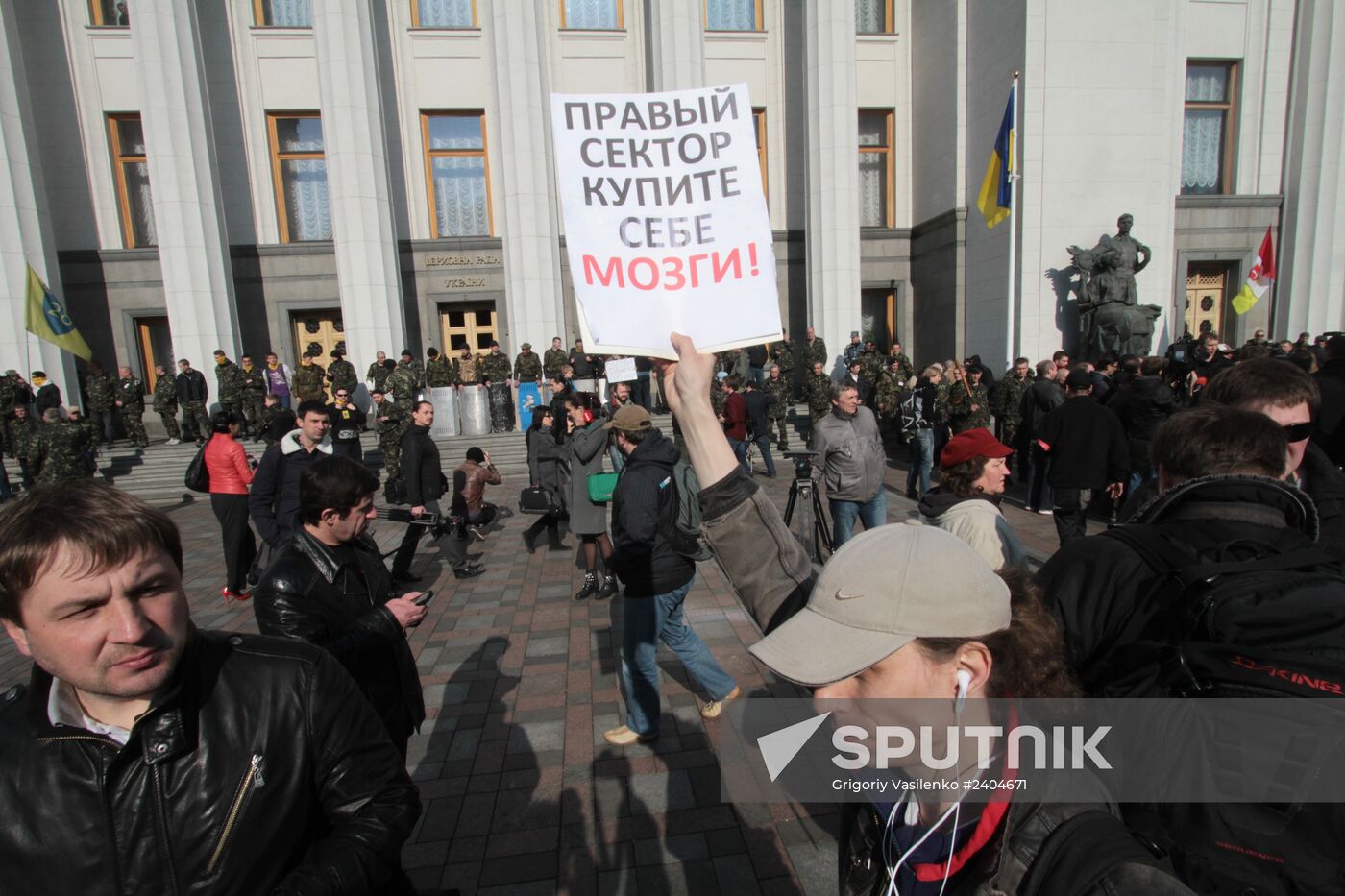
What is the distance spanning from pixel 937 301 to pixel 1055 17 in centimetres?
659

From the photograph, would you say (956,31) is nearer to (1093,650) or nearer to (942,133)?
(942,133)

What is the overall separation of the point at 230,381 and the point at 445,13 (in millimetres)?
10652

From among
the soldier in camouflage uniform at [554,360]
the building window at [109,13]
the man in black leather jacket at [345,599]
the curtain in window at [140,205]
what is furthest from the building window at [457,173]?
the man in black leather jacket at [345,599]

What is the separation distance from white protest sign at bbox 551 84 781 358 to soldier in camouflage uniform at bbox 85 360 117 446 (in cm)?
1663

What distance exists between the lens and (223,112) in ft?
55.0

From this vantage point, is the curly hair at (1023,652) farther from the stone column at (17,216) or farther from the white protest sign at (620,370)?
the stone column at (17,216)

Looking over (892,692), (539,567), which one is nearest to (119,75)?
(539,567)

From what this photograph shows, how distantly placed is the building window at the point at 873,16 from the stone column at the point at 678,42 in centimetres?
525

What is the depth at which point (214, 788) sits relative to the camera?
139 cm

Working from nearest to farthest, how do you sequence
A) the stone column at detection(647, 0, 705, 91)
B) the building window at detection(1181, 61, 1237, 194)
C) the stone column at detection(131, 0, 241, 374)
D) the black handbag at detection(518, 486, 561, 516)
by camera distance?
the black handbag at detection(518, 486, 561, 516) → the stone column at detection(131, 0, 241, 374) → the stone column at detection(647, 0, 705, 91) → the building window at detection(1181, 61, 1237, 194)

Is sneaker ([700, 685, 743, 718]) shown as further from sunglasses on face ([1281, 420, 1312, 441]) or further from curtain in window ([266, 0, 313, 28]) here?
curtain in window ([266, 0, 313, 28])

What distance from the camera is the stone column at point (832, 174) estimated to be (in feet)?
53.4

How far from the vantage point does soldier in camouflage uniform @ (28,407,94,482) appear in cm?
949

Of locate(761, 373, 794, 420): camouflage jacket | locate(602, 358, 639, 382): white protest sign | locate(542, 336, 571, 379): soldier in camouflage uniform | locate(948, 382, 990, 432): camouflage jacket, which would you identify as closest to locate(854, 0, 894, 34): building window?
locate(761, 373, 794, 420): camouflage jacket
